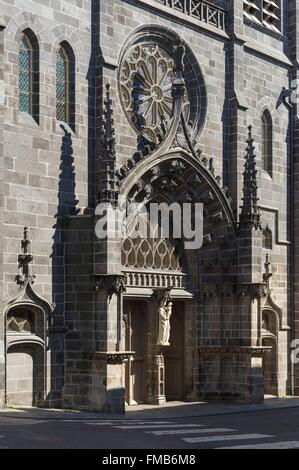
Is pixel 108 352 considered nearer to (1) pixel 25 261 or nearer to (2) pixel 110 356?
(2) pixel 110 356

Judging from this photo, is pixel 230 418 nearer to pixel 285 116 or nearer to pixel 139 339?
pixel 139 339

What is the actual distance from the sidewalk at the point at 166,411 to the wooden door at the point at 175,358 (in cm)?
78

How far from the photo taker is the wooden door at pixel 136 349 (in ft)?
74.7

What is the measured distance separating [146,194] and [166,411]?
19.4ft

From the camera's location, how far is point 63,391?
20109 mm

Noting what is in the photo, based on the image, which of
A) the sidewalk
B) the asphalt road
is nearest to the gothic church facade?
the sidewalk

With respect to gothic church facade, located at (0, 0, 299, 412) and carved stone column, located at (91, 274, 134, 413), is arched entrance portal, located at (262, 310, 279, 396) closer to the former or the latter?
gothic church facade, located at (0, 0, 299, 412)

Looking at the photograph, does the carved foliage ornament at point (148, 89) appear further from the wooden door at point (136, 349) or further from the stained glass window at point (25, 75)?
the wooden door at point (136, 349)

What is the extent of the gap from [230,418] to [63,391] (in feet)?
13.8

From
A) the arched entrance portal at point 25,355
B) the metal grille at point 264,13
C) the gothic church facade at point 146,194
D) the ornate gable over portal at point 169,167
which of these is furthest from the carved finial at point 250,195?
the arched entrance portal at point 25,355

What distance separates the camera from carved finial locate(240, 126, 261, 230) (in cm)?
2383

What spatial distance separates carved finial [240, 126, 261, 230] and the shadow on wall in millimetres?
5659
